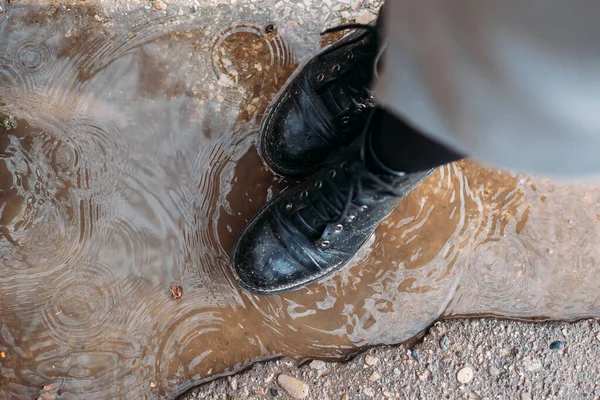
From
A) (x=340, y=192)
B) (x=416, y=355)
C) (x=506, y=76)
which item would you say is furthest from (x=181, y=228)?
(x=506, y=76)

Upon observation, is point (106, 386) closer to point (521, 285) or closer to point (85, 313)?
point (85, 313)

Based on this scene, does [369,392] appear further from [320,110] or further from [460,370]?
[320,110]

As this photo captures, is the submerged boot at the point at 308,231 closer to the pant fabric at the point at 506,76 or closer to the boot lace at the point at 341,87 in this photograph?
the boot lace at the point at 341,87

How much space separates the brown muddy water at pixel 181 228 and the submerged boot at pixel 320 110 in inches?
3.4

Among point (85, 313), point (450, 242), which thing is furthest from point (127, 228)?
point (450, 242)

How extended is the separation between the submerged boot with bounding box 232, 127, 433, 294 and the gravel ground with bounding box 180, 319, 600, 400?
11.1 inches

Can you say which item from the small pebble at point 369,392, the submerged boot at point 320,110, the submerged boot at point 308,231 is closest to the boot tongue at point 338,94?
the submerged boot at point 320,110

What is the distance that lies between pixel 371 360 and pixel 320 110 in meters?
0.75

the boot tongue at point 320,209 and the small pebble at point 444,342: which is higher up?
the boot tongue at point 320,209

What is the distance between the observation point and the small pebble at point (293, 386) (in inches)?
54.0

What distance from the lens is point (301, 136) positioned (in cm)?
132

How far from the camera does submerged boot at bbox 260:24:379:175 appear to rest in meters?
1.22

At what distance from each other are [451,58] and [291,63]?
3.12 feet

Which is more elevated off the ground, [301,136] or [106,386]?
[301,136]
